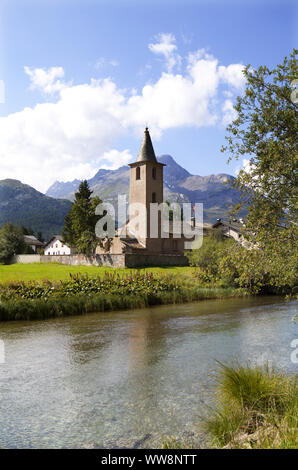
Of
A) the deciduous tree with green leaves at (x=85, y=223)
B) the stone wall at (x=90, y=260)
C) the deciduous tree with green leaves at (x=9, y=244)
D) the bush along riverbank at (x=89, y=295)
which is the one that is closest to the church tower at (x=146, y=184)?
the deciduous tree with green leaves at (x=85, y=223)

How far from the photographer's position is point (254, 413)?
6527 mm

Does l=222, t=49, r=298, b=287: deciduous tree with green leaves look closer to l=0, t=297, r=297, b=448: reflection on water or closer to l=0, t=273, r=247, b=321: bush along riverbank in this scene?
l=0, t=297, r=297, b=448: reflection on water

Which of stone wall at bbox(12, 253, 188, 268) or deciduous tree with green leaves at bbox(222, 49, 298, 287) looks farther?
stone wall at bbox(12, 253, 188, 268)

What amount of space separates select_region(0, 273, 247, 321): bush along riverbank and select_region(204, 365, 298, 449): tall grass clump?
1581 centimetres

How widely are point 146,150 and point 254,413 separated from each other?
6035 centimetres

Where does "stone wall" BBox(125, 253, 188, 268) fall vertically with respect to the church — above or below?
below

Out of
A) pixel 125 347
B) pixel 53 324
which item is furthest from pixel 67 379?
pixel 53 324

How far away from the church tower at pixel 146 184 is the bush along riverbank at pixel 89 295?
95.0 feet

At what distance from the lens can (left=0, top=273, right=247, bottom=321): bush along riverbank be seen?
2136 centimetres

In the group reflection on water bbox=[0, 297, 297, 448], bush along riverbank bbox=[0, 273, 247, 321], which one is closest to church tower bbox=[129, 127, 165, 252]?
bush along riverbank bbox=[0, 273, 247, 321]

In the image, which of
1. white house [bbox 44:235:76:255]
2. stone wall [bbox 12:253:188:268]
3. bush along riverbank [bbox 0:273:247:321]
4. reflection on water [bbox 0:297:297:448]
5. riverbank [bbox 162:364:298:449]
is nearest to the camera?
riverbank [bbox 162:364:298:449]
